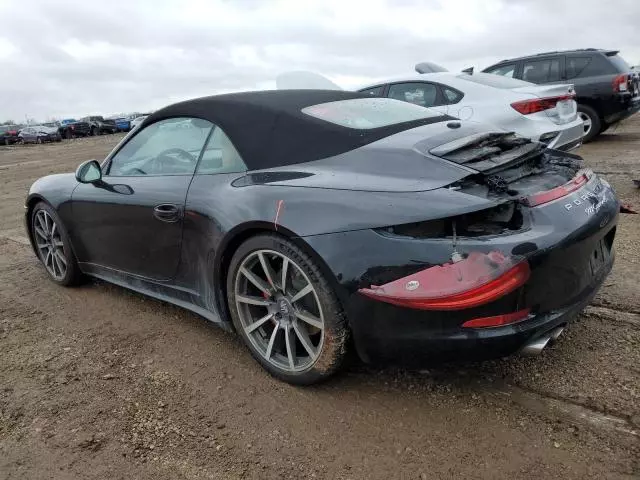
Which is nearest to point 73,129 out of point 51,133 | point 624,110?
point 51,133

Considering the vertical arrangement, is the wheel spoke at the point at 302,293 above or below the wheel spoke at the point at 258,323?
above

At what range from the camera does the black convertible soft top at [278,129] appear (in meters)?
2.55

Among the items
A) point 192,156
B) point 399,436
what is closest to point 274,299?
point 399,436

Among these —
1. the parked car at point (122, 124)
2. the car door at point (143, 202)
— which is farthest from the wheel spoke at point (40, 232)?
the parked car at point (122, 124)

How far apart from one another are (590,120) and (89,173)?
8775 millimetres

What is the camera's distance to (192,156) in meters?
2.97

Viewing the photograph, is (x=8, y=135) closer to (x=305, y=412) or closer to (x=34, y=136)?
(x=34, y=136)

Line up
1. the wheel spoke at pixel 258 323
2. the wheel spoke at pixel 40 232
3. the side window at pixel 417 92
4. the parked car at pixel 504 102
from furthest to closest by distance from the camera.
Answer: the side window at pixel 417 92
the parked car at pixel 504 102
the wheel spoke at pixel 40 232
the wheel spoke at pixel 258 323

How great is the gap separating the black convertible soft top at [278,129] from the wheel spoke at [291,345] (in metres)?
0.82

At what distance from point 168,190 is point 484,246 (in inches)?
70.1

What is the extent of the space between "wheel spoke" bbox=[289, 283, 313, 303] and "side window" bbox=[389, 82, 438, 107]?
5.10 metres

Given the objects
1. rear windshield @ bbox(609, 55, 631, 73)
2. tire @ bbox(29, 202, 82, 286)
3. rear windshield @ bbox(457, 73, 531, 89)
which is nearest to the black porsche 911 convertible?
tire @ bbox(29, 202, 82, 286)

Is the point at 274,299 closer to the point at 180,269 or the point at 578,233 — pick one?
the point at 180,269

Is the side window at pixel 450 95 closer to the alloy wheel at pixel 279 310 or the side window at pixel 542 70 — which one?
the side window at pixel 542 70
